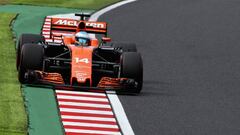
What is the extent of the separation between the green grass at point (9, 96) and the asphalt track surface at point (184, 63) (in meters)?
2.00

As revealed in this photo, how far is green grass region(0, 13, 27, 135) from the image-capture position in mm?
14500

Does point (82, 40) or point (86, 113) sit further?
point (82, 40)

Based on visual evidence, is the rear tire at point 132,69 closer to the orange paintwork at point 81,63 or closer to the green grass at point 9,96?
the orange paintwork at point 81,63

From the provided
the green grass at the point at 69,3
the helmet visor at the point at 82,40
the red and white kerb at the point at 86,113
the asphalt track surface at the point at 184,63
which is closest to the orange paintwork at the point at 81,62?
the helmet visor at the point at 82,40

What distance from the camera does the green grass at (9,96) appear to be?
14500 millimetres

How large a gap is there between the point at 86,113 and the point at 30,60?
6.80 feet

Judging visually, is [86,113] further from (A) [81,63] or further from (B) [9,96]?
(A) [81,63]

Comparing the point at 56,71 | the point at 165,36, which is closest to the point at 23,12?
the point at 165,36

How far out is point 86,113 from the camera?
16.5m

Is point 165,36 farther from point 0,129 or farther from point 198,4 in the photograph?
point 0,129

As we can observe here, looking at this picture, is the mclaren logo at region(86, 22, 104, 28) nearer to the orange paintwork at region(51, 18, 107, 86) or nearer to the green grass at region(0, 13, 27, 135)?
the orange paintwork at region(51, 18, 107, 86)

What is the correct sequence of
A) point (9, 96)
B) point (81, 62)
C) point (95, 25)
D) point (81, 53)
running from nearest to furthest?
point (9, 96) < point (81, 62) < point (81, 53) < point (95, 25)

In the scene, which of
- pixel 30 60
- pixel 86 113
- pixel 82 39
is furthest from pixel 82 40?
pixel 86 113

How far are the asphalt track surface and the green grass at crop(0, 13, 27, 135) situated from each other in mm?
2001
